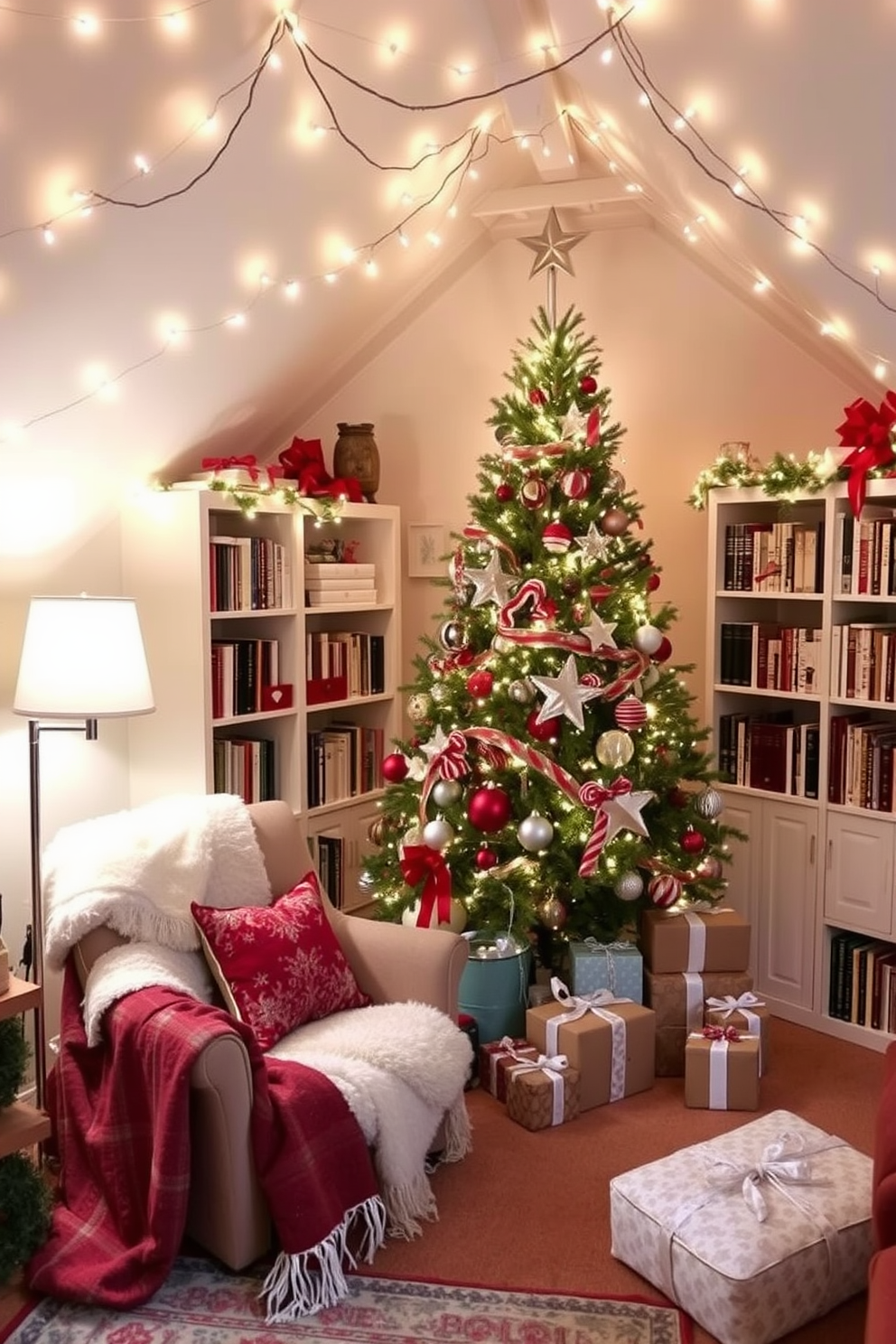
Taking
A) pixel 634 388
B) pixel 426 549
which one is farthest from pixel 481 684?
pixel 634 388

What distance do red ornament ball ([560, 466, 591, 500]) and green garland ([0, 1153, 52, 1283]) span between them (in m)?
2.25

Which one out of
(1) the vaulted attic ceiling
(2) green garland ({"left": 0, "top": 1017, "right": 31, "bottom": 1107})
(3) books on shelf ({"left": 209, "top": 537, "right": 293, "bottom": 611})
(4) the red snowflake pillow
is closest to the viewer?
(1) the vaulted attic ceiling

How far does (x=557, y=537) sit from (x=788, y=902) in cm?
143

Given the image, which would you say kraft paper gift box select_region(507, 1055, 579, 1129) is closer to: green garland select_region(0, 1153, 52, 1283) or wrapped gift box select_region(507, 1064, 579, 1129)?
wrapped gift box select_region(507, 1064, 579, 1129)

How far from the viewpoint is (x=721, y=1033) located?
10.8 ft

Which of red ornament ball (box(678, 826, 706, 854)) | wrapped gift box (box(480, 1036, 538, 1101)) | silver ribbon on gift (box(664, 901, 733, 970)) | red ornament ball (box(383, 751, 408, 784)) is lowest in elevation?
wrapped gift box (box(480, 1036, 538, 1101))

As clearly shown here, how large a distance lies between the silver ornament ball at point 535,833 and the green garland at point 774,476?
125 centimetres

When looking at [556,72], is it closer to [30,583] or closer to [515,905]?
[30,583]

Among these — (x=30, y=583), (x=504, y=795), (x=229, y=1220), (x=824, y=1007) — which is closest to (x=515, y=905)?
(x=504, y=795)

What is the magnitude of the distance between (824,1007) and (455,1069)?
1.54m

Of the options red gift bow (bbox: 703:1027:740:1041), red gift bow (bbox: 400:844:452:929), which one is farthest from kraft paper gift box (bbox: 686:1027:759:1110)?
red gift bow (bbox: 400:844:452:929)

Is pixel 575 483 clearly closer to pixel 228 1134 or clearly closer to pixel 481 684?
pixel 481 684

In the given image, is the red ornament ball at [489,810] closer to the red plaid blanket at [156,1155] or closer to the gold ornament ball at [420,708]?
the gold ornament ball at [420,708]

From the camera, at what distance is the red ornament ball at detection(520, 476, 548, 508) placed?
3584mm
